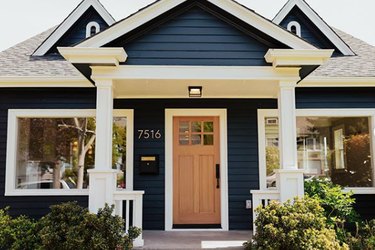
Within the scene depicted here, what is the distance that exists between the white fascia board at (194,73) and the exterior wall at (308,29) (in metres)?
3.17

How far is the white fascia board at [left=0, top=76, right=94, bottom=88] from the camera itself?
6.62 meters

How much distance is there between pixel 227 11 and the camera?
555cm

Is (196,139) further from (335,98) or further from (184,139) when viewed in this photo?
(335,98)

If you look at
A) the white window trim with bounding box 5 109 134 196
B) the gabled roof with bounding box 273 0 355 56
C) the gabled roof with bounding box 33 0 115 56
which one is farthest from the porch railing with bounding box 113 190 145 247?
the gabled roof with bounding box 273 0 355 56

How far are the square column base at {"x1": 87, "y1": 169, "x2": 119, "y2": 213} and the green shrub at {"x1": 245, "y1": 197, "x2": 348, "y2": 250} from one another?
2.00m

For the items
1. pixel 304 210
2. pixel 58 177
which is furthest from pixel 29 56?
pixel 304 210

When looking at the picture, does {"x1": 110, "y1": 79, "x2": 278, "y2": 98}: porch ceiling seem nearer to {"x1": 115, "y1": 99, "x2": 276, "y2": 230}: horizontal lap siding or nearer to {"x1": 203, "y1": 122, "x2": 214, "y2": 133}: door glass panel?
{"x1": 115, "y1": 99, "x2": 276, "y2": 230}: horizontal lap siding

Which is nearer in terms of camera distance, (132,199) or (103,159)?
(103,159)

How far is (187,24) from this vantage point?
566 cm

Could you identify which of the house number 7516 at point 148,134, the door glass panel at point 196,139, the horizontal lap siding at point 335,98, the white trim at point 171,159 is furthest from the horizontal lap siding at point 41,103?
the horizontal lap siding at point 335,98

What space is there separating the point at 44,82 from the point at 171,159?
260 cm

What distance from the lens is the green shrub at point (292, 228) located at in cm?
475

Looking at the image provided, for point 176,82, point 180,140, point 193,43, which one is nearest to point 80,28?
point 180,140

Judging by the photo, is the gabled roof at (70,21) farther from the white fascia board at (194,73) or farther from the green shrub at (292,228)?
the green shrub at (292,228)
